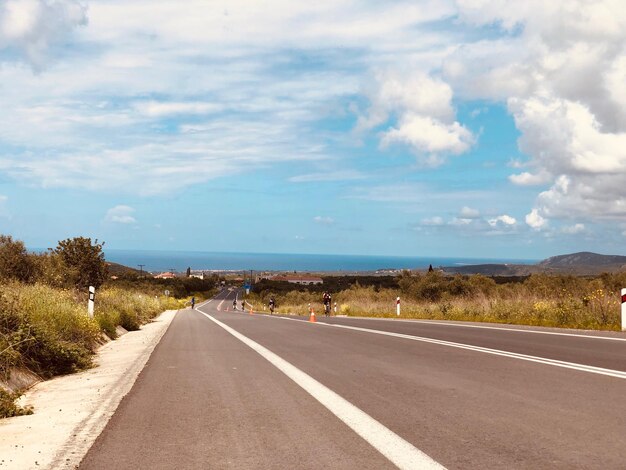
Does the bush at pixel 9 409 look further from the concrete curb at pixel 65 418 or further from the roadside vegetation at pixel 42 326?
the concrete curb at pixel 65 418

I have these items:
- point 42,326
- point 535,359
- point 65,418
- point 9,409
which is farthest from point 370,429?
point 42,326

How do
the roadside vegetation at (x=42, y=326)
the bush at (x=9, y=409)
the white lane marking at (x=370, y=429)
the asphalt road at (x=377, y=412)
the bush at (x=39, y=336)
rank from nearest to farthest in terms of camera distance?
the white lane marking at (x=370, y=429)
the asphalt road at (x=377, y=412)
the bush at (x=9, y=409)
the roadside vegetation at (x=42, y=326)
the bush at (x=39, y=336)

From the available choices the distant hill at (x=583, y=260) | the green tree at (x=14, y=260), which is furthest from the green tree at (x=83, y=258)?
the distant hill at (x=583, y=260)

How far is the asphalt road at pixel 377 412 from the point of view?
518 centimetres

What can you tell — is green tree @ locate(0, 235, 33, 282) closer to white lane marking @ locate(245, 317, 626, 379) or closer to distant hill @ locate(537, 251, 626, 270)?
white lane marking @ locate(245, 317, 626, 379)

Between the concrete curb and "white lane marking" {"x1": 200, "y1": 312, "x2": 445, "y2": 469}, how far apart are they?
2.40m

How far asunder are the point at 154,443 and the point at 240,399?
214 centimetres

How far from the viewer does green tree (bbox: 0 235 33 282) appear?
24250mm

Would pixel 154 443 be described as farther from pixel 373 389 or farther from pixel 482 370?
pixel 482 370

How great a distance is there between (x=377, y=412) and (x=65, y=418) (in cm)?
335

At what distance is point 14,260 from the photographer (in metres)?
24.7

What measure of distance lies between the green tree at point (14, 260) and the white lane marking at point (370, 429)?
59.6ft

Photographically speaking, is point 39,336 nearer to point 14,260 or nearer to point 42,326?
point 42,326

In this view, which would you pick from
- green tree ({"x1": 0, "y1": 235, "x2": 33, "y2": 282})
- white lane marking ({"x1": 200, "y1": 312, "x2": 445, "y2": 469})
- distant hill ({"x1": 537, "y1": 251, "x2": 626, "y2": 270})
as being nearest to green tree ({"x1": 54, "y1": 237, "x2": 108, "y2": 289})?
green tree ({"x1": 0, "y1": 235, "x2": 33, "y2": 282})
